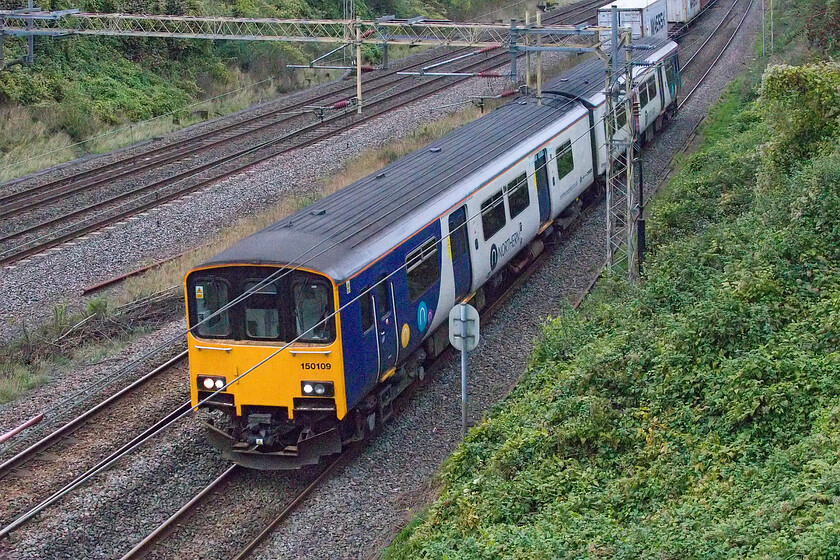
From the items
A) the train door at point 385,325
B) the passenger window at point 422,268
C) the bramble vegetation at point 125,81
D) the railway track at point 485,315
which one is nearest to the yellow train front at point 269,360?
the railway track at point 485,315

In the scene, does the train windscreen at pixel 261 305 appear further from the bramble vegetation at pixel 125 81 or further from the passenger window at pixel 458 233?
the bramble vegetation at pixel 125 81

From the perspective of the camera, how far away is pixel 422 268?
526 inches

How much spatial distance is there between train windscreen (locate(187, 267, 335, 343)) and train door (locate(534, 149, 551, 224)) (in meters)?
7.51

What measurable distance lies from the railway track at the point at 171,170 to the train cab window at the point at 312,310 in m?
10.4

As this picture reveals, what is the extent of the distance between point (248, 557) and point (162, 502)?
4.70ft

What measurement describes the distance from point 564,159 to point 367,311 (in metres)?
8.51

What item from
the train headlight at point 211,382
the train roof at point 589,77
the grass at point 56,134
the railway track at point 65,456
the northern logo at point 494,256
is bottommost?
the railway track at point 65,456

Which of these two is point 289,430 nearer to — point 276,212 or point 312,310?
point 312,310

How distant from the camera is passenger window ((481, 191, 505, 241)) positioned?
50.6ft

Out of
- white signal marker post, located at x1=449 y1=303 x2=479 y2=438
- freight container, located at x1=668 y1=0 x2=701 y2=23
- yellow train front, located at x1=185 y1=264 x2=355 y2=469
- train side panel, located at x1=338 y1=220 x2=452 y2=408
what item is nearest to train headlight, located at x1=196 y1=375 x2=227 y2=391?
yellow train front, located at x1=185 y1=264 x2=355 y2=469

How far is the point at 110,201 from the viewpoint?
2311cm

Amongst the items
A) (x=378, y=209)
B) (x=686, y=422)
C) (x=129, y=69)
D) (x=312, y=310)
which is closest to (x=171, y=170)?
(x=129, y=69)

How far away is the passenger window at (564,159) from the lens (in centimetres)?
1878

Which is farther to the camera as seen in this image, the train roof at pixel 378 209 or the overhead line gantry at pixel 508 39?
the overhead line gantry at pixel 508 39
